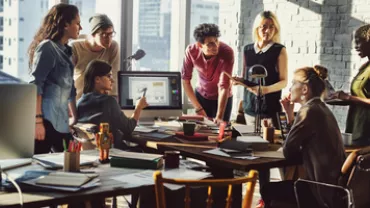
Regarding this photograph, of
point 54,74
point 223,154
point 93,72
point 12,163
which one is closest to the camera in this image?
point 12,163

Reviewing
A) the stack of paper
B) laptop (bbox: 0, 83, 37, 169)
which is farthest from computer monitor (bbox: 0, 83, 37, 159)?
the stack of paper

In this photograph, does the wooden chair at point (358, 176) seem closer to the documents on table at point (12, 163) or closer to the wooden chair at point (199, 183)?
the wooden chair at point (199, 183)

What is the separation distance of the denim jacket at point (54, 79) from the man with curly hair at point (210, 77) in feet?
4.20

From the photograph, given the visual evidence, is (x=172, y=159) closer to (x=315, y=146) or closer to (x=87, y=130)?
(x=315, y=146)

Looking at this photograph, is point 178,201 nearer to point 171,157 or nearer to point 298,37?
point 171,157

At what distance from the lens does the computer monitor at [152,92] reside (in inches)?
Answer: 159

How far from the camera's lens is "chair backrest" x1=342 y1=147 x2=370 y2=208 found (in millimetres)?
2715

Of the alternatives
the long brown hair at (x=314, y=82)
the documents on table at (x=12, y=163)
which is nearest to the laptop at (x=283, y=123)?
the long brown hair at (x=314, y=82)

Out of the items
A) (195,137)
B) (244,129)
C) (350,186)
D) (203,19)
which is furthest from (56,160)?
(203,19)

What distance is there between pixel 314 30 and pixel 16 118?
3990 mm

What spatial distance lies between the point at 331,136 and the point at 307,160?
179 mm

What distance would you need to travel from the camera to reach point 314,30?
18.3ft

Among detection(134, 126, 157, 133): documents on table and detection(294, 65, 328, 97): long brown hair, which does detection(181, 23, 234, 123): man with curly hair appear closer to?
detection(134, 126, 157, 133): documents on table

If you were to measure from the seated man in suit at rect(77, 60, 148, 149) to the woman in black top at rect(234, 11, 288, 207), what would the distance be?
1.25 meters
